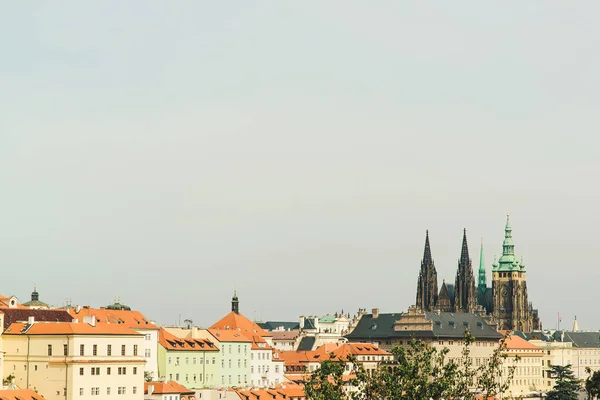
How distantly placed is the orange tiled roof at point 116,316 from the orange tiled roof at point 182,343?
7.67 feet

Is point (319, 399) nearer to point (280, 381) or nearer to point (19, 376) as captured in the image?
point (19, 376)

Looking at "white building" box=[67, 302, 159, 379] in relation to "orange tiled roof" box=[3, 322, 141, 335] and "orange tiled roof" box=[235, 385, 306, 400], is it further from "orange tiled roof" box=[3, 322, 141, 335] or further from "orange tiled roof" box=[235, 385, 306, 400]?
"orange tiled roof" box=[3, 322, 141, 335]

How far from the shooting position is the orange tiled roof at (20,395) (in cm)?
10442

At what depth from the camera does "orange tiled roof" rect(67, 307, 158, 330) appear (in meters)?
139

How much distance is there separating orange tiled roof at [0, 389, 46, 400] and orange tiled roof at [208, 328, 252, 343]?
170 ft

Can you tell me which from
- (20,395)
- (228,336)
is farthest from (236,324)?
(20,395)

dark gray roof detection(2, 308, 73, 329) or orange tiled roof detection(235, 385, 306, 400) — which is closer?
dark gray roof detection(2, 308, 73, 329)

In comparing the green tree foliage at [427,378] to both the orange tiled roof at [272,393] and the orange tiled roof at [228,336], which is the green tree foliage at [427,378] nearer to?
the orange tiled roof at [272,393]

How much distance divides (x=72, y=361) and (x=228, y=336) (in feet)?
159

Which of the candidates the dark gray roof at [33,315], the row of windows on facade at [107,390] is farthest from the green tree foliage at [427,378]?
the dark gray roof at [33,315]

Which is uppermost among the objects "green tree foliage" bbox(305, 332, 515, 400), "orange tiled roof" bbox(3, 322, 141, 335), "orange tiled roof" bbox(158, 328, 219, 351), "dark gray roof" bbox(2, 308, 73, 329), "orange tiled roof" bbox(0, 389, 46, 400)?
"dark gray roof" bbox(2, 308, 73, 329)

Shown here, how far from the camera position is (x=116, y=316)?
144m

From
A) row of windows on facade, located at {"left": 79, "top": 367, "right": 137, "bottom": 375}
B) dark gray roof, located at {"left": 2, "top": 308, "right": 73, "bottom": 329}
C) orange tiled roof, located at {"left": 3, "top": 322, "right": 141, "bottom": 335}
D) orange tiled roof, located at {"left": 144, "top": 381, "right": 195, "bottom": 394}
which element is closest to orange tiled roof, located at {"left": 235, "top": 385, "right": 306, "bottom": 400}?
orange tiled roof, located at {"left": 144, "top": 381, "right": 195, "bottom": 394}

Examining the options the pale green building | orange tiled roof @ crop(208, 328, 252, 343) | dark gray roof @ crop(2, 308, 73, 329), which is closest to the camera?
dark gray roof @ crop(2, 308, 73, 329)
